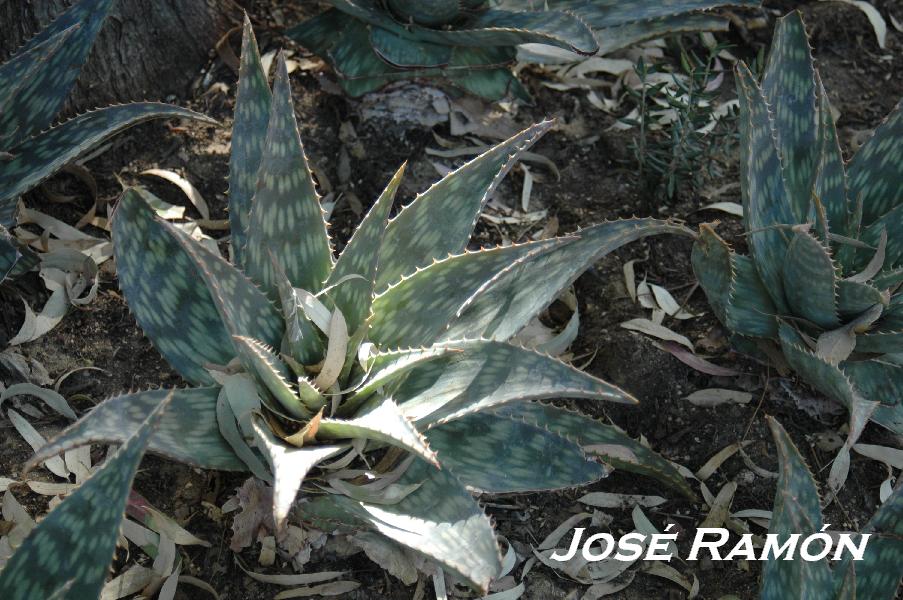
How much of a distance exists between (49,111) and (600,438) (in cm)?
138

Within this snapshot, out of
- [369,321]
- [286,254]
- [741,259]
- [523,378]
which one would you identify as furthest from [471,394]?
[741,259]

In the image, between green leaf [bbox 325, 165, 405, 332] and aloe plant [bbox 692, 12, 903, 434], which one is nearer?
green leaf [bbox 325, 165, 405, 332]

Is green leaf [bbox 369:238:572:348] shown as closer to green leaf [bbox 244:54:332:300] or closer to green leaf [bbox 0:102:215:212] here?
green leaf [bbox 244:54:332:300]

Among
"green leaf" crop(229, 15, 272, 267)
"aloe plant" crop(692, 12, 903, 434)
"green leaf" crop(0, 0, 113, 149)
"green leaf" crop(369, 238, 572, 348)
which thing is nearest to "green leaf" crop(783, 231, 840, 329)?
"aloe plant" crop(692, 12, 903, 434)

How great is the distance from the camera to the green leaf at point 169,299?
1.73m

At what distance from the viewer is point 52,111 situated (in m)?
2.10

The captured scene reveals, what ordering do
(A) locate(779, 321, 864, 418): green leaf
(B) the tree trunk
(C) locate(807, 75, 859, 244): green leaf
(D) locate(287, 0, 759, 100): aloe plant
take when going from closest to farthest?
(A) locate(779, 321, 864, 418): green leaf
(C) locate(807, 75, 859, 244): green leaf
(B) the tree trunk
(D) locate(287, 0, 759, 100): aloe plant

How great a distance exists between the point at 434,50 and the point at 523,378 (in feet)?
3.66

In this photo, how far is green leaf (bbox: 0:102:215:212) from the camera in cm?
199

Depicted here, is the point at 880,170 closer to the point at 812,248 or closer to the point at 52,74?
the point at 812,248

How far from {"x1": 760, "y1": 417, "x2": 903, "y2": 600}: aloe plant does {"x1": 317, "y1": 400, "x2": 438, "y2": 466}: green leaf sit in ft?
2.03

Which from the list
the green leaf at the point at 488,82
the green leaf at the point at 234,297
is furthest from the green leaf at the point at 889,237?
the green leaf at the point at 234,297

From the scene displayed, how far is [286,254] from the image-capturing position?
5.86 feet

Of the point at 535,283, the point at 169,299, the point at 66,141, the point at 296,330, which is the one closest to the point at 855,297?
the point at 535,283
